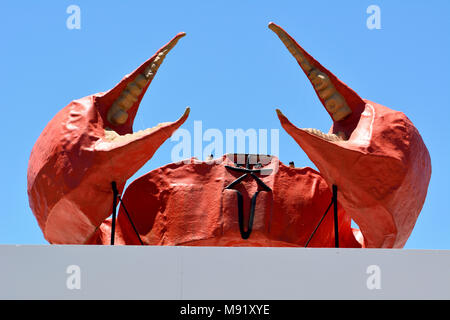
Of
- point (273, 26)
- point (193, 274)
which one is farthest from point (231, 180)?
point (193, 274)

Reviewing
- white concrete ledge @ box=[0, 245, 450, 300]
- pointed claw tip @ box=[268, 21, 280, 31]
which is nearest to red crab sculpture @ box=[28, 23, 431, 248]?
pointed claw tip @ box=[268, 21, 280, 31]

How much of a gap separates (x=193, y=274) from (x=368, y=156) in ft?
10.4

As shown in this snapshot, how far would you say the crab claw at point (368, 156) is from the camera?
6.87 metres

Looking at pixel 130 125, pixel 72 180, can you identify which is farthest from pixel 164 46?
pixel 72 180

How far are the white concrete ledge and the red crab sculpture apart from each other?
2.39m

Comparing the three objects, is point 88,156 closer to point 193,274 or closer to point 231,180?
point 231,180

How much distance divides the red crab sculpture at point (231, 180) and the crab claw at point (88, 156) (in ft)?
0.04

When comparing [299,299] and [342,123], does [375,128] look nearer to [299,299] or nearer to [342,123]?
[342,123]

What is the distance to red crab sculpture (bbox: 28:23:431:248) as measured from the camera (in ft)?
22.7

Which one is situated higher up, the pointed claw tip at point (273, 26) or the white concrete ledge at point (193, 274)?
the pointed claw tip at point (273, 26)

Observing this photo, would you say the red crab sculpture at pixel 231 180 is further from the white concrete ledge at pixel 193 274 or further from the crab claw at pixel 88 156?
the white concrete ledge at pixel 193 274

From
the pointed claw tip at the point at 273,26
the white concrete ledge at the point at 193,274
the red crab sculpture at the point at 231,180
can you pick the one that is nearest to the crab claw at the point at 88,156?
the red crab sculpture at the point at 231,180
